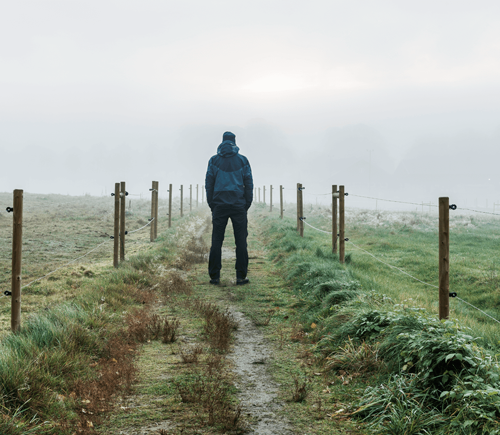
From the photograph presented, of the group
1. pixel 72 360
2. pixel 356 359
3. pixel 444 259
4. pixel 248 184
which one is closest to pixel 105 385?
pixel 72 360

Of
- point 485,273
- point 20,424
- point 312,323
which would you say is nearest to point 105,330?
point 20,424

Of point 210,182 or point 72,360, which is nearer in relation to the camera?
point 72,360

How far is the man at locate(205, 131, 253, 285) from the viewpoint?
25.5 ft

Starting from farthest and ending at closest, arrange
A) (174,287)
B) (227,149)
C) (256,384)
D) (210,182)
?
(210,182) < (227,149) < (174,287) < (256,384)

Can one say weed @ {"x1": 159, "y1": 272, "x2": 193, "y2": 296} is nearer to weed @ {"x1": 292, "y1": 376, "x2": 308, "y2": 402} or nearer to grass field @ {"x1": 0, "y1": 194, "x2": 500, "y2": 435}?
grass field @ {"x1": 0, "y1": 194, "x2": 500, "y2": 435}

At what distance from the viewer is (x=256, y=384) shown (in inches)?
142

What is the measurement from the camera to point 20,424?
8.49ft

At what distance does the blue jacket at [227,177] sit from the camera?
7754 millimetres

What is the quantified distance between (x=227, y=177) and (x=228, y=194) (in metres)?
0.35

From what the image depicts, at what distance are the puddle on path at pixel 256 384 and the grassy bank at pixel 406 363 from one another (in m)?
0.63

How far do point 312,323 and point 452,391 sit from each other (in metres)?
2.60

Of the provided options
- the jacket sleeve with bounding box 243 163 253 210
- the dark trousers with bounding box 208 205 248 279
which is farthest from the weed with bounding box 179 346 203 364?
the jacket sleeve with bounding box 243 163 253 210

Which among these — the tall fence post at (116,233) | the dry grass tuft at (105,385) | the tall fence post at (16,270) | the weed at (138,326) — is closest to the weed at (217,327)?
the weed at (138,326)

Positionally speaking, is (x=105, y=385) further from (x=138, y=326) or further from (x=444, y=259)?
(x=444, y=259)
